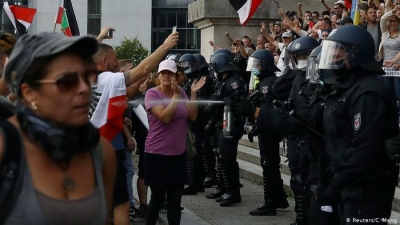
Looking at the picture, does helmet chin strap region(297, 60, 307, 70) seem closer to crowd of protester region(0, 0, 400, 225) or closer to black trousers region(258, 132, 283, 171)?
crowd of protester region(0, 0, 400, 225)

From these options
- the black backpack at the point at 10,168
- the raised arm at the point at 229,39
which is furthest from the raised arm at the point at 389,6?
the black backpack at the point at 10,168

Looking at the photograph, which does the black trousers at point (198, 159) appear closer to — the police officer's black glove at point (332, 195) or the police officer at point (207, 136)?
the police officer at point (207, 136)

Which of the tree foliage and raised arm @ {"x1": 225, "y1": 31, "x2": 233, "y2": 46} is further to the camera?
the tree foliage

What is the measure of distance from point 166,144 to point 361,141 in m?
3.19

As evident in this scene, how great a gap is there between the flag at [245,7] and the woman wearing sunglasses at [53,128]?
1158 centimetres

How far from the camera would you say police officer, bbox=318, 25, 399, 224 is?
220 inches

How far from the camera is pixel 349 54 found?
6.14 m

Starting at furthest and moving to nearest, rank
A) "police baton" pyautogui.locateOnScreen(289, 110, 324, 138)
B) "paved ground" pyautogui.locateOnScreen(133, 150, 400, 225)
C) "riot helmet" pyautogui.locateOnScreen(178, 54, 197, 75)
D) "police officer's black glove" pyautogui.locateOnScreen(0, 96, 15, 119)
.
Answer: "riot helmet" pyautogui.locateOnScreen(178, 54, 197, 75) < "paved ground" pyautogui.locateOnScreen(133, 150, 400, 225) < "police baton" pyautogui.locateOnScreen(289, 110, 324, 138) < "police officer's black glove" pyautogui.locateOnScreen(0, 96, 15, 119)

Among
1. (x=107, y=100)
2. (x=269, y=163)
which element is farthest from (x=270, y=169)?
(x=107, y=100)

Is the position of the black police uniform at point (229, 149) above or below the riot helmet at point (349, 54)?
below

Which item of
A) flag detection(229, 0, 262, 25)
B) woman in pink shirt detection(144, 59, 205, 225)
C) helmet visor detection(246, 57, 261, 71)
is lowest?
woman in pink shirt detection(144, 59, 205, 225)

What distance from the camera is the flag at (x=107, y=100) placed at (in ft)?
22.8

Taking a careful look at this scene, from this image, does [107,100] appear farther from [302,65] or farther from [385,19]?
[385,19]

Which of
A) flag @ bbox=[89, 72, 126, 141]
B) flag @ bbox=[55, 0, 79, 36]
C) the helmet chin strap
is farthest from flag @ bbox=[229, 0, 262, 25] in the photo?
flag @ bbox=[89, 72, 126, 141]
